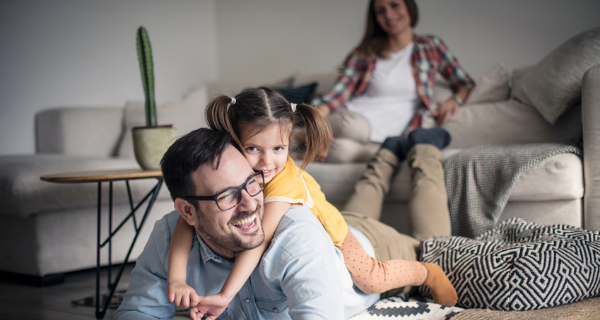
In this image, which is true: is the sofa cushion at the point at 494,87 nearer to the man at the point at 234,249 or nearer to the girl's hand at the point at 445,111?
the girl's hand at the point at 445,111

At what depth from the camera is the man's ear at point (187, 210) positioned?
938 mm

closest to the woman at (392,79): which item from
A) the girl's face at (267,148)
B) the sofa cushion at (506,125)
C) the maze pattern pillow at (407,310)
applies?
the sofa cushion at (506,125)

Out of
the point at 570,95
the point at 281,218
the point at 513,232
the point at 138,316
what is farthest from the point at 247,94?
the point at 570,95

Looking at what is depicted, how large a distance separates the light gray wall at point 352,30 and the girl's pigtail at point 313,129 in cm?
201

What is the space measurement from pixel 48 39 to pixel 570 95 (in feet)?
9.53

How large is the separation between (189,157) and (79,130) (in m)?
2.23

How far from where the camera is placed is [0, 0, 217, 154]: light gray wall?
276cm

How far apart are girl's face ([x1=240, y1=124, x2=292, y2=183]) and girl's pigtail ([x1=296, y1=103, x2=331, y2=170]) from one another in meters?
0.08

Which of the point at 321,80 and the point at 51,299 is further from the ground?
the point at 321,80

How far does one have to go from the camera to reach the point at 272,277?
93 cm

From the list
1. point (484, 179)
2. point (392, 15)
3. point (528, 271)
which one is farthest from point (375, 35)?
point (528, 271)

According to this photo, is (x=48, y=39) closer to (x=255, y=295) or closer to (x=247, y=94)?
(x=247, y=94)

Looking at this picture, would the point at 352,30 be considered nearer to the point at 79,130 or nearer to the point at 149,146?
the point at 79,130

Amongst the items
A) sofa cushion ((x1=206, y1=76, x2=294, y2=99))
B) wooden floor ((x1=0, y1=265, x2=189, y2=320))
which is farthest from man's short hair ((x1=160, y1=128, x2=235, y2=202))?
sofa cushion ((x1=206, y1=76, x2=294, y2=99))
